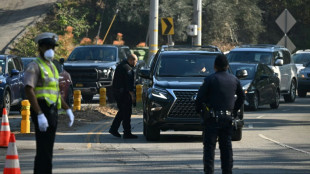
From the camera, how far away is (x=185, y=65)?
1745 centimetres

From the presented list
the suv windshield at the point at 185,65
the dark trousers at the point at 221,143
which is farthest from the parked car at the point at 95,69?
the dark trousers at the point at 221,143

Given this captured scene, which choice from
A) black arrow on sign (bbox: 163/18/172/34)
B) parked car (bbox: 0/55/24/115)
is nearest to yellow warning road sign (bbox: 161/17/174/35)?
black arrow on sign (bbox: 163/18/172/34)

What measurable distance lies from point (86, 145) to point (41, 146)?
628cm

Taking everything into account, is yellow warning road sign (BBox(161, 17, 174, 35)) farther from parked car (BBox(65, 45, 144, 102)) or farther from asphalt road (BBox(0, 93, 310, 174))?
asphalt road (BBox(0, 93, 310, 174))

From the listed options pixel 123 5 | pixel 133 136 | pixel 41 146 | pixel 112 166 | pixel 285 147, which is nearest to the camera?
pixel 41 146

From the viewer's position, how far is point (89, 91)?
28.3 meters

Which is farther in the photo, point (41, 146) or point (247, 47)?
point (247, 47)

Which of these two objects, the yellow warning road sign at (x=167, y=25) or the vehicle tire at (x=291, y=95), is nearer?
the yellow warning road sign at (x=167, y=25)

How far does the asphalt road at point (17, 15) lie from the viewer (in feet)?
177

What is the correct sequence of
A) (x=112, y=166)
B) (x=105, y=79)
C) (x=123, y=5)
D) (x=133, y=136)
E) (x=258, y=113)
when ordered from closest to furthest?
1. (x=112, y=166)
2. (x=133, y=136)
3. (x=258, y=113)
4. (x=105, y=79)
5. (x=123, y=5)

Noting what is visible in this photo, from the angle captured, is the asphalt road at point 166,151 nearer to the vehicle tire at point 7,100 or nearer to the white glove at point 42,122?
the white glove at point 42,122

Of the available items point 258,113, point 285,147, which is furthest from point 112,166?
point 258,113

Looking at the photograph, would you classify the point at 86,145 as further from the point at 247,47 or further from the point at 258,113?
the point at 247,47

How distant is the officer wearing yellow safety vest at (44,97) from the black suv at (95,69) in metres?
18.3
